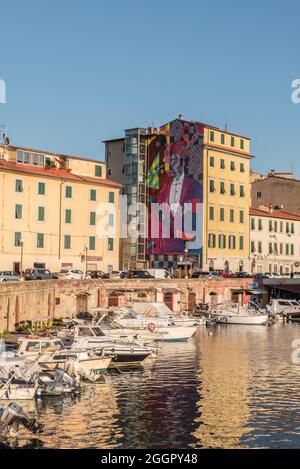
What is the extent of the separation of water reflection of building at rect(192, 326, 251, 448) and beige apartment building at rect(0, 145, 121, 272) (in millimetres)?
27068

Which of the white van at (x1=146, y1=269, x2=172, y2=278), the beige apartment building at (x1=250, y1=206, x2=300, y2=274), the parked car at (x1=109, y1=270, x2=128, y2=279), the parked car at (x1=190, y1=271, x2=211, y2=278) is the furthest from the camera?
the beige apartment building at (x1=250, y1=206, x2=300, y2=274)

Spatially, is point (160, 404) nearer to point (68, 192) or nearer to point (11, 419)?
point (11, 419)

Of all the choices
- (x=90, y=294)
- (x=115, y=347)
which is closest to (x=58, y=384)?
(x=115, y=347)

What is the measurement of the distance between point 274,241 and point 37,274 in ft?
166

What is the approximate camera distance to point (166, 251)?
106000 mm

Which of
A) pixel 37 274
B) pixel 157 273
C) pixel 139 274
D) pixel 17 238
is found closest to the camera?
pixel 37 274

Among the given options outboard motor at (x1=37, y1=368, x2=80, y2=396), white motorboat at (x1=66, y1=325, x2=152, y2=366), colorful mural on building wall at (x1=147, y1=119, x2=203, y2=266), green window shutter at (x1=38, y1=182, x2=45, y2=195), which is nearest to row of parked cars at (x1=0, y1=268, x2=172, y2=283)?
green window shutter at (x1=38, y1=182, x2=45, y2=195)

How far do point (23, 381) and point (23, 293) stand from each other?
90.8 feet

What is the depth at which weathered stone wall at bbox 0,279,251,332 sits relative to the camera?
6069cm

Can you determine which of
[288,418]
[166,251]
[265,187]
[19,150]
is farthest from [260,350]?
[265,187]

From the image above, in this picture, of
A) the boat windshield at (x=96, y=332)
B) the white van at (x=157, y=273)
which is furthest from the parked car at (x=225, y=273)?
the boat windshield at (x=96, y=332)

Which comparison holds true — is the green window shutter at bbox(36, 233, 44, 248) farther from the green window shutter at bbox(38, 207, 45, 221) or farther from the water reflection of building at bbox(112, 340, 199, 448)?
the water reflection of building at bbox(112, 340, 199, 448)

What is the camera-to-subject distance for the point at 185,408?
1350 inches
